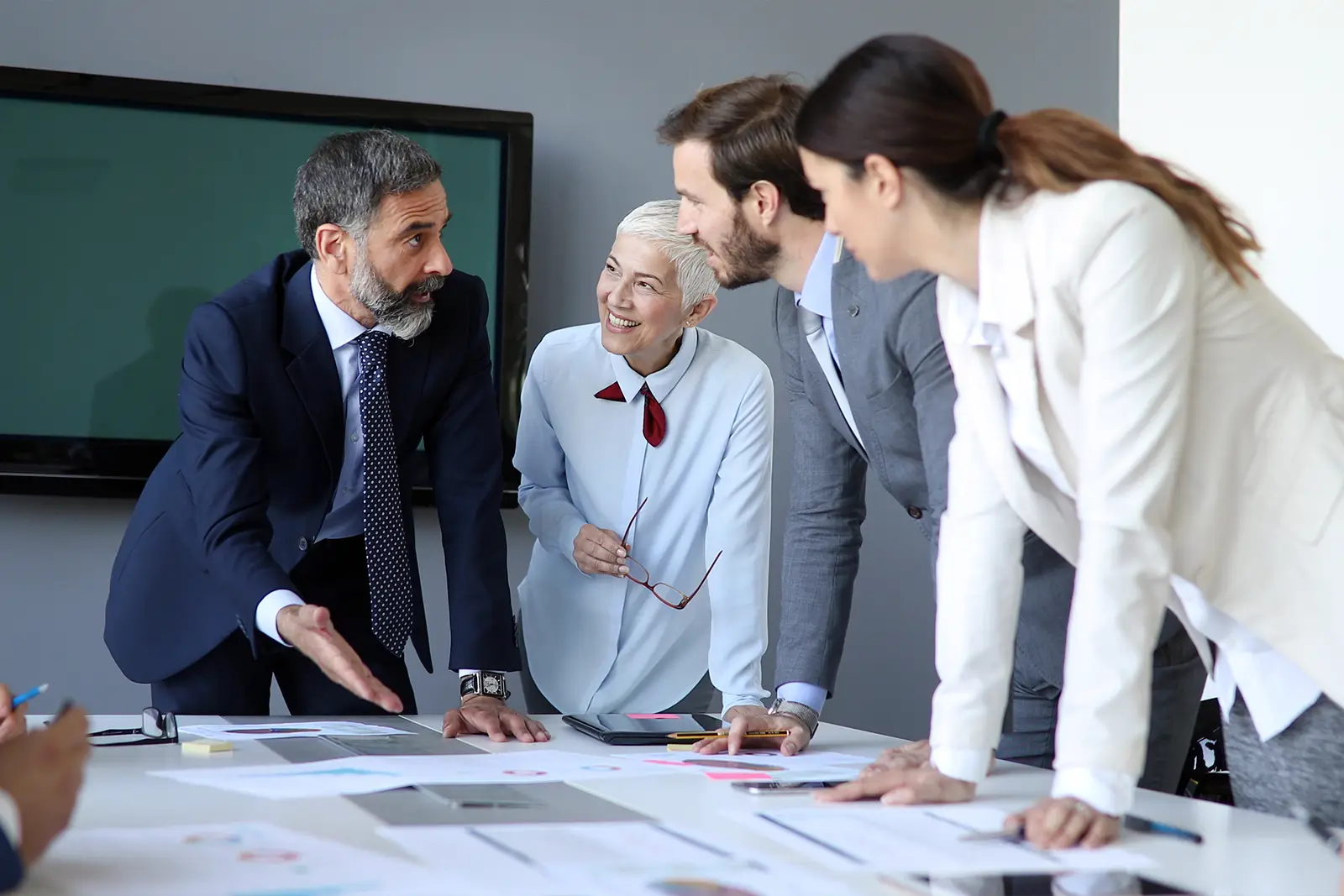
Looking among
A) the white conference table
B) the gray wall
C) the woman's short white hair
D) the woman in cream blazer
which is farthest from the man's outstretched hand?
the gray wall

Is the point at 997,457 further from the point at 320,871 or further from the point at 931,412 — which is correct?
the point at 320,871

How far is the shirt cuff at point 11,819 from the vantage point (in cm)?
89

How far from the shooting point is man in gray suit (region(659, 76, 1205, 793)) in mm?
1734

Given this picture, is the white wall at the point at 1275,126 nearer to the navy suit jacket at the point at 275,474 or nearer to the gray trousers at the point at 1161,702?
the gray trousers at the point at 1161,702

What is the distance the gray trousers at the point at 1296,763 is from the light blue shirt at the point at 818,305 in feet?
2.08

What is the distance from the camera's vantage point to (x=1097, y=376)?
3.86 ft

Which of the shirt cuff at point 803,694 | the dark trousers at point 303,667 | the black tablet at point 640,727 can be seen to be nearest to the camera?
the black tablet at point 640,727

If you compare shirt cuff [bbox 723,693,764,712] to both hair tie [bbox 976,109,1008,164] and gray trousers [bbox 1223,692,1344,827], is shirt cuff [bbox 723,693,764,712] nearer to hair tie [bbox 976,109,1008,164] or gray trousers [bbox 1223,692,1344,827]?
gray trousers [bbox 1223,692,1344,827]

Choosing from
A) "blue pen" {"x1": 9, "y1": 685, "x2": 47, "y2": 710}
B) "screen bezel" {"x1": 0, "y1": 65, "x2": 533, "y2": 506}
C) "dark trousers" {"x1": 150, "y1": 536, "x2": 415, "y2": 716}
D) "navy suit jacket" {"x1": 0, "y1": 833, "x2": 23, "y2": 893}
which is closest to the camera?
"navy suit jacket" {"x1": 0, "y1": 833, "x2": 23, "y2": 893}

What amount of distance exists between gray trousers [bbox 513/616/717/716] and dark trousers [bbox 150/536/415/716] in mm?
480

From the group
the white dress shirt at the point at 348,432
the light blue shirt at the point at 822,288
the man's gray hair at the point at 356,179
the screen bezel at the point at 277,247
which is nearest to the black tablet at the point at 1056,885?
the light blue shirt at the point at 822,288

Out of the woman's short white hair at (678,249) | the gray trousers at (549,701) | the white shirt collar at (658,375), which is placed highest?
the woman's short white hair at (678,249)

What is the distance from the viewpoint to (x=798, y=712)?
1883mm

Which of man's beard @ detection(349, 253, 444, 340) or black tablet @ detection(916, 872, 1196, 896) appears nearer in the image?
black tablet @ detection(916, 872, 1196, 896)
